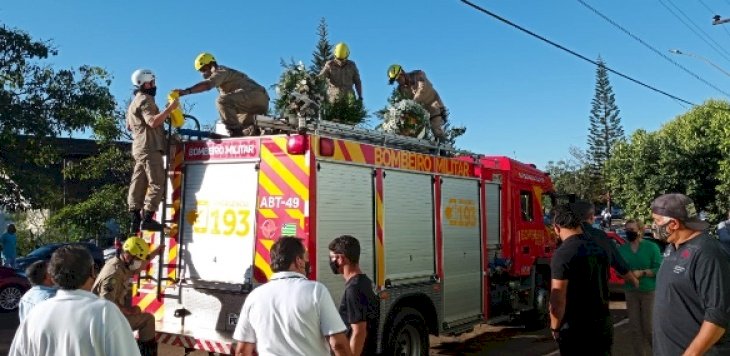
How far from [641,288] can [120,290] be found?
18.1 feet

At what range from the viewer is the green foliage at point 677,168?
1097 inches

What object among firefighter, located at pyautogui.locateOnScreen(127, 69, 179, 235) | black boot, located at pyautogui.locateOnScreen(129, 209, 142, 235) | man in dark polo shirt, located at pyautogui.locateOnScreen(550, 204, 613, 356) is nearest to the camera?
man in dark polo shirt, located at pyautogui.locateOnScreen(550, 204, 613, 356)

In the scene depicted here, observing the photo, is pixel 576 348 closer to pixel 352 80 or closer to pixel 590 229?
pixel 590 229

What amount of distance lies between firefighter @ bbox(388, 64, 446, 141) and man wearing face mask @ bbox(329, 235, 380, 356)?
5721mm

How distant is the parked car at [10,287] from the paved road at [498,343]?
2.02 meters

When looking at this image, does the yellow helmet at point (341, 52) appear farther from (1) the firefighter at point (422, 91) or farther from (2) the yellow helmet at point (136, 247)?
(2) the yellow helmet at point (136, 247)

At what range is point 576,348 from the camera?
4766mm

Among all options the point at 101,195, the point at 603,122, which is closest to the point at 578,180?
the point at 603,122

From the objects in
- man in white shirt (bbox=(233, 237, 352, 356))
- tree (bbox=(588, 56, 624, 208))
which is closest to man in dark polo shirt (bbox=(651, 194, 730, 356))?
man in white shirt (bbox=(233, 237, 352, 356))

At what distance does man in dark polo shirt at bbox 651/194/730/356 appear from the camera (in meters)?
3.52

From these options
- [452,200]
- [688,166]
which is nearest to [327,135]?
[452,200]

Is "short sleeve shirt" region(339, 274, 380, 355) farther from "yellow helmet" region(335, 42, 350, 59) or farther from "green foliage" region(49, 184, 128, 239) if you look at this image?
"green foliage" region(49, 184, 128, 239)

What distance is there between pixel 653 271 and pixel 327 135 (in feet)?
13.2

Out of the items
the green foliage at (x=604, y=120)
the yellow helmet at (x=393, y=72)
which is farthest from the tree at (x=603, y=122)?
the yellow helmet at (x=393, y=72)
